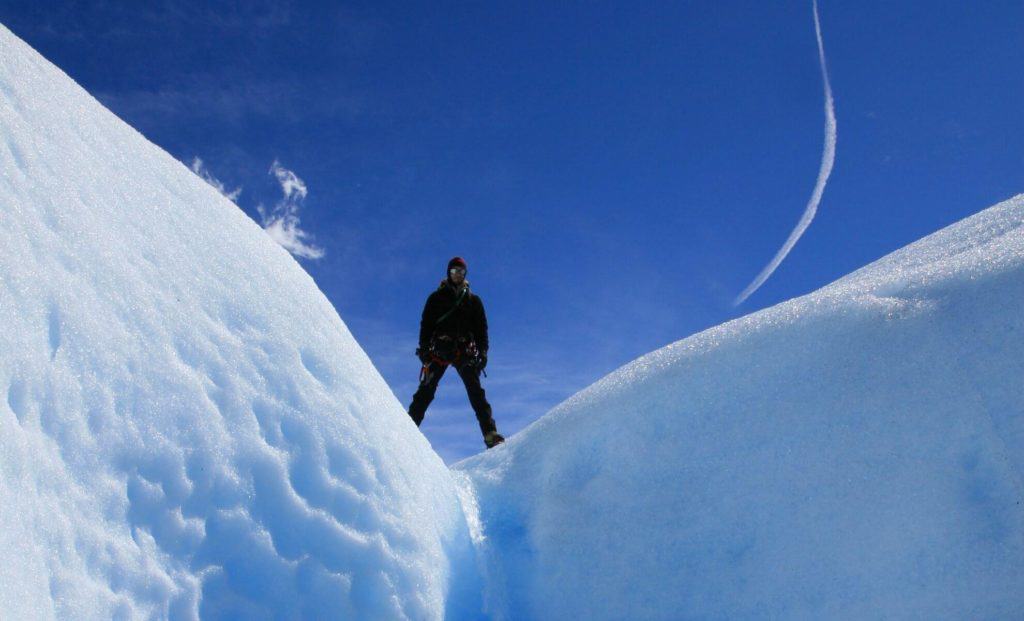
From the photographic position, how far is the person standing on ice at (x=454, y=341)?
661cm

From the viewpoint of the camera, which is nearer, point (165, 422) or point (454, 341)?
point (165, 422)

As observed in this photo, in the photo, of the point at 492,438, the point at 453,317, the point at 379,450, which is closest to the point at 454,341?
the point at 453,317

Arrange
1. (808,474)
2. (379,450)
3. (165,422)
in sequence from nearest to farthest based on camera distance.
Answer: (165,422), (808,474), (379,450)

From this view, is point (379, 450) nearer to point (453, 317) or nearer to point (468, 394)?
point (468, 394)

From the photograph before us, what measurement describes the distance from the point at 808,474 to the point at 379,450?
64.8 inches

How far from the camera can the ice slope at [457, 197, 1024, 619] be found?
239cm

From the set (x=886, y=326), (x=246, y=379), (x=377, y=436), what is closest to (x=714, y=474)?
(x=886, y=326)

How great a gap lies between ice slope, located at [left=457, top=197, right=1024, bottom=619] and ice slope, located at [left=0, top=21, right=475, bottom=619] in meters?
0.58

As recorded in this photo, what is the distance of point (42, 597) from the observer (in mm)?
1809

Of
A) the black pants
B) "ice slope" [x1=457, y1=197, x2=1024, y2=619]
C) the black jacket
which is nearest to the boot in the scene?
the black pants

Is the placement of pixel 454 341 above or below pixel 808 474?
above

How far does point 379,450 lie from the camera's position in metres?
2.76

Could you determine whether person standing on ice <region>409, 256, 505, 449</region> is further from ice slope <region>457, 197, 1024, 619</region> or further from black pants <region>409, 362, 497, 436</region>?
ice slope <region>457, 197, 1024, 619</region>

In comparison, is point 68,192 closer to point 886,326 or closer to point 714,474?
point 714,474
